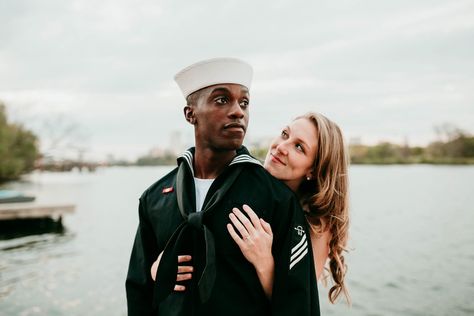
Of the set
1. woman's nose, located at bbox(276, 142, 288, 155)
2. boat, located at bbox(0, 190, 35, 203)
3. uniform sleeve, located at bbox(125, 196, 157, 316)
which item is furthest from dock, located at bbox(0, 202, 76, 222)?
woman's nose, located at bbox(276, 142, 288, 155)

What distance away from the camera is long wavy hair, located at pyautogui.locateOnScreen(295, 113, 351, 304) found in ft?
8.54

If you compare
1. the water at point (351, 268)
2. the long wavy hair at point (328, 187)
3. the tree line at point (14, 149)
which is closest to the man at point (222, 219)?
the long wavy hair at point (328, 187)

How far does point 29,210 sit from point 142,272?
15245 millimetres

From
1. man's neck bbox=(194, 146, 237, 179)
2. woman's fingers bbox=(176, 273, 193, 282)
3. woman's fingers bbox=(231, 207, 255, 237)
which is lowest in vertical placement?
woman's fingers bbox=(176, 273, 193, 282)

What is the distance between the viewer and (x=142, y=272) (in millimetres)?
2178

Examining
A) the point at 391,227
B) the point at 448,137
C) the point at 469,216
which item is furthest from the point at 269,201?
the point at 448,137

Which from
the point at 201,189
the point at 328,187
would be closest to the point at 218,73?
the point at 201,189

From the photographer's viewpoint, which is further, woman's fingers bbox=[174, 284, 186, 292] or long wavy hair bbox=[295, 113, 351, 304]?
long wavy hair bbox=[295, 113, 351, 304]

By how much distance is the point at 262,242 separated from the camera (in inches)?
72.6

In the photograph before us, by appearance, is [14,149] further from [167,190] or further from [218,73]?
[218,73]

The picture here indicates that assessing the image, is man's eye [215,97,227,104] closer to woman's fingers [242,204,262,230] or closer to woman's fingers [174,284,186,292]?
woman's fingers [242,204,262,230]

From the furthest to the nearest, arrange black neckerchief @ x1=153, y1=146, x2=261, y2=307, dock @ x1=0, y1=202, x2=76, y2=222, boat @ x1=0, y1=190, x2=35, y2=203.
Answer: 1. boat @ x1=0, y1=190, x2=35, y2=203
2. dock @ x1=0, y1=202, x2=76, y2=222
3. black neckerchief @ x1=153, y1=146, x2=261, y2=307

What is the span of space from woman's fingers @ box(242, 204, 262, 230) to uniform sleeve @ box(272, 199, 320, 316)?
0.47 ft

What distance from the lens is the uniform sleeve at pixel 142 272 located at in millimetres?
2170
